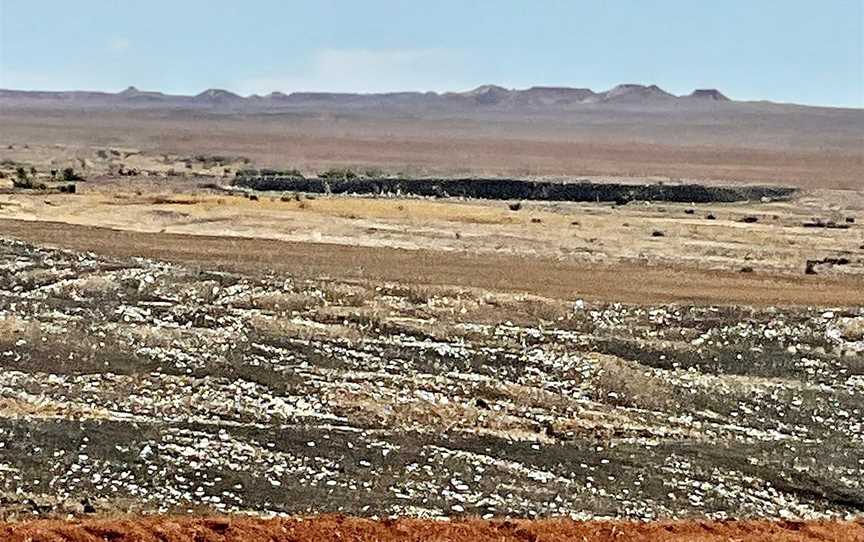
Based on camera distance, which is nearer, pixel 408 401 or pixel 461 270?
pixel 408 401

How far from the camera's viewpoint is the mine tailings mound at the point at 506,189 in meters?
59.2

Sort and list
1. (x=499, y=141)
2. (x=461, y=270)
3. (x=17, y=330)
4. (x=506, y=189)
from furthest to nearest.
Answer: (x=499, y=141), (x=506, y=189), (x=461, y=270), (x=17, y=330)

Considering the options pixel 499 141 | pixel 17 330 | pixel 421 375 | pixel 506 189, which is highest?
pixel 499 141

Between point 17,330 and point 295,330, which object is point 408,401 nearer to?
point 295,330

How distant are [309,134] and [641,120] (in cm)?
5368

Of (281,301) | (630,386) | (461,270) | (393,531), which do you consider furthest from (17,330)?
(461,270)

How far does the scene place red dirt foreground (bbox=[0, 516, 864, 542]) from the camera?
34.8ft

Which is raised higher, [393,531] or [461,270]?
[461,270]

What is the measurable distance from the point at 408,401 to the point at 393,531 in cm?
639

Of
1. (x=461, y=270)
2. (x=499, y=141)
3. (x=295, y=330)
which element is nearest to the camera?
(x=295, y=330)

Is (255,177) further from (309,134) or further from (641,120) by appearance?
(641,120)

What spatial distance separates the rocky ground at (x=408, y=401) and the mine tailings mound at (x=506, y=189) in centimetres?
3353

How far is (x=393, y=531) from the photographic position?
36.8 feet

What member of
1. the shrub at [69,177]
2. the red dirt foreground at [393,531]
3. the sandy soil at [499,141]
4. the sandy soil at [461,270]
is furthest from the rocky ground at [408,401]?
the sandy soil at [499,141]
